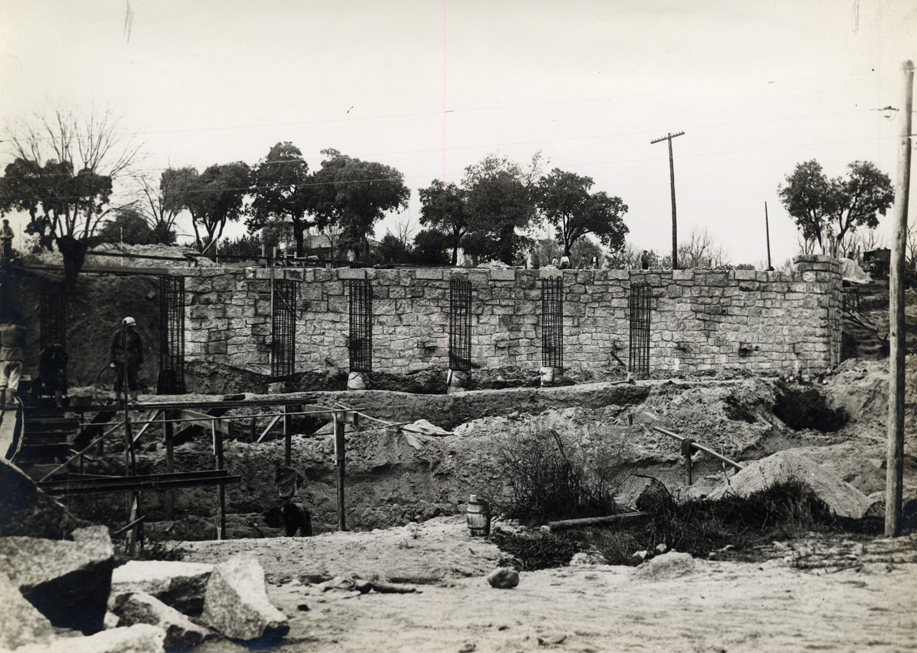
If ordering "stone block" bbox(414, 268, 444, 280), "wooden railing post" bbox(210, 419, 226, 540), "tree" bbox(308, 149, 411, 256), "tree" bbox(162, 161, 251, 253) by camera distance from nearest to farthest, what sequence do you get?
1. "wooden railing post" bbox(210, 419, 226, 540)
2. "tree" bbox(162, 161, 251, 253)
3. "stone block" bbox(414, 268, 444, 280)
4. "tree" bbox(308, 149, 411, 256)

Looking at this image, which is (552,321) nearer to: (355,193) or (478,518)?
(355,193)

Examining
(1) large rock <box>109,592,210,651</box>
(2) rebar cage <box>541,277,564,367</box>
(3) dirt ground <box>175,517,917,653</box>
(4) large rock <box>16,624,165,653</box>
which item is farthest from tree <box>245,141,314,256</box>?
(4) large rock <box>16,624,165,653</box>

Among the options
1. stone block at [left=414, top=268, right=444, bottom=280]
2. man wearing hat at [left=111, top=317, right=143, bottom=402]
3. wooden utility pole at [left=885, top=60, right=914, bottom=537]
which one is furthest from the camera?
stone block at [left=414, top=268, right=444, bottom=280]

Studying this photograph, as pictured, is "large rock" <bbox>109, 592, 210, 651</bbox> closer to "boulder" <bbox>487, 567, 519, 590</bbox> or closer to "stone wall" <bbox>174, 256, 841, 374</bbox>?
"boulder" <bbox>487, 567, 519, 590</bbox>

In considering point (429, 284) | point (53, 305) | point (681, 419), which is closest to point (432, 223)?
point (429, 284)

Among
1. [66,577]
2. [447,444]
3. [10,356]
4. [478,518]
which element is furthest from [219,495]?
[66,577]

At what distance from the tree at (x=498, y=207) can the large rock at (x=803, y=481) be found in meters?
10.0

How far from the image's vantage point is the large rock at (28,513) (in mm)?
4973

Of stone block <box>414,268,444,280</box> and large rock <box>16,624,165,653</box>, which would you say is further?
stone block <box>414,268,444,280</box>

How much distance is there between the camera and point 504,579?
6250 millimetres

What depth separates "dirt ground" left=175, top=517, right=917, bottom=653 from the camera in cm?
511

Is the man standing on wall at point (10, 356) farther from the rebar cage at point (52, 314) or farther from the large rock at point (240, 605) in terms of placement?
the large rock at point (240, 605)

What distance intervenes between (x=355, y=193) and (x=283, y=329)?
4875mm

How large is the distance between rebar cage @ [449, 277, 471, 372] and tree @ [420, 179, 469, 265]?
300cm
